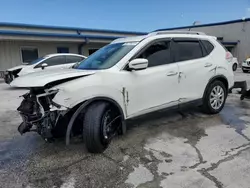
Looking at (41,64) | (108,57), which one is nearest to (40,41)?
(41,64)

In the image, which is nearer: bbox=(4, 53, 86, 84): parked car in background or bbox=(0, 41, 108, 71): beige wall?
bbox=(4, 53, 86, 84): parked car in background

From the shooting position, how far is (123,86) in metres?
3.55

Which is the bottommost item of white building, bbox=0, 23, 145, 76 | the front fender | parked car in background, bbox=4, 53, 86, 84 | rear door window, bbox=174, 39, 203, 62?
the front fender

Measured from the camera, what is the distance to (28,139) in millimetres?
4137

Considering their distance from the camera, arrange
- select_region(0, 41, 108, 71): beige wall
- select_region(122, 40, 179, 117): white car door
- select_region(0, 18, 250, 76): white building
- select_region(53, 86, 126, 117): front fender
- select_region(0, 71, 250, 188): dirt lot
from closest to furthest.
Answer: select_region(0, 71, 250, 188): dirt lot
select_region(53, 86, 126, 117): front fender
select_region(122, 40, 179, 117): white car door
select_region(0, 18, 250, 76): white building
select_region(0, 41, 108, 71): beige wall

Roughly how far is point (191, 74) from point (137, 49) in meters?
1.33

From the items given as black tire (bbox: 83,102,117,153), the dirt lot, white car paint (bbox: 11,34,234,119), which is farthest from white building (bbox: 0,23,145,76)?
black tire (bbox: 83,102,117,153)

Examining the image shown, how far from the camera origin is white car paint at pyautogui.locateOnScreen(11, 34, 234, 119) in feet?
10.3

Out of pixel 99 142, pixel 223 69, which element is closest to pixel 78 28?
pixel 223 69

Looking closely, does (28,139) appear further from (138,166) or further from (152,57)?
(152,57)

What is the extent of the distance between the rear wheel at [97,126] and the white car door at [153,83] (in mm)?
427

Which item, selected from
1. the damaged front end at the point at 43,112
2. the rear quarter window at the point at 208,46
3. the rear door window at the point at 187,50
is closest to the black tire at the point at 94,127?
the damaged front end at the point at 43,112

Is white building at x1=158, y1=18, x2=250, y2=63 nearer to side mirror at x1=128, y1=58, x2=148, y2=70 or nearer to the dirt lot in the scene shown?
the dirt lot

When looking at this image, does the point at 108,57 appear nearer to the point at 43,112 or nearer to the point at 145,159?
the point at 43,112
